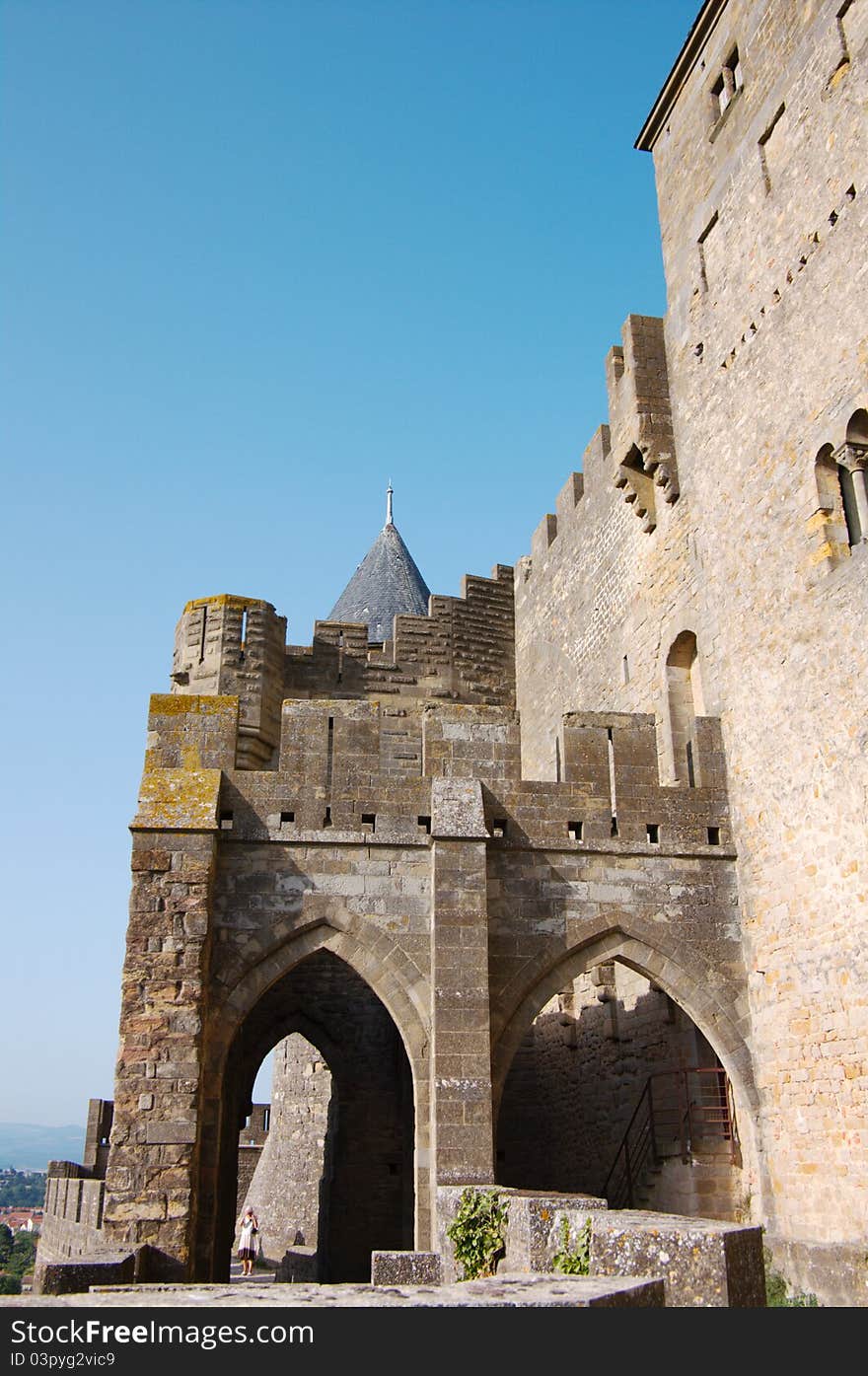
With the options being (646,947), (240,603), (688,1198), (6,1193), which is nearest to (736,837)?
→ (646,947)

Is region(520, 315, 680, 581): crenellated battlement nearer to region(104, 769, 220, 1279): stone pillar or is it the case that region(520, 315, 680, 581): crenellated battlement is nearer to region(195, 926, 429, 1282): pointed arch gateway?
region(104, 769, 220, 1279): stone pillar

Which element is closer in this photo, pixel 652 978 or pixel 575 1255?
pixel 575 1255

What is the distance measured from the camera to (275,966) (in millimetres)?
9398

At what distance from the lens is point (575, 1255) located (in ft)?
16.7

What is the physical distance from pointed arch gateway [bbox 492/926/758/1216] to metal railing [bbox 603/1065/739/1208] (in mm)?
26

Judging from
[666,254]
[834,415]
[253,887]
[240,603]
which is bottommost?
[253,887]

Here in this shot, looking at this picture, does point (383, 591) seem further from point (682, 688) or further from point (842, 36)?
point (842, 36)

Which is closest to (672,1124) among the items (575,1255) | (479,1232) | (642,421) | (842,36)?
(479,1232)

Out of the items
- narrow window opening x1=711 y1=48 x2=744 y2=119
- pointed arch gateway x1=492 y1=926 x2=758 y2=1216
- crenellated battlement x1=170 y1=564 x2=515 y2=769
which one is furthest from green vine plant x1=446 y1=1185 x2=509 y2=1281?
narrow window opening x1=711 y1=48 x2=744 y2=119

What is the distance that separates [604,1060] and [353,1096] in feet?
12.0

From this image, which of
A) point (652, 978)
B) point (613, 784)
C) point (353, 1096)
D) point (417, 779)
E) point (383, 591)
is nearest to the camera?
point (652, 978)
